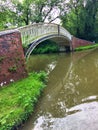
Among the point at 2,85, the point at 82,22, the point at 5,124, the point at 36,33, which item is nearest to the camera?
the point at 5,124

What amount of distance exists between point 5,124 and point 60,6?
2460cm

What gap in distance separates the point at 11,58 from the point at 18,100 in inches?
112

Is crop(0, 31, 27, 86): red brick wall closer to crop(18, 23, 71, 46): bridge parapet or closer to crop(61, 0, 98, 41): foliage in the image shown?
crop(18, 23, 71, 46): bridge parapet

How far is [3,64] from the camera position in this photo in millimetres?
9289

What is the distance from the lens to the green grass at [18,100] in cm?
624

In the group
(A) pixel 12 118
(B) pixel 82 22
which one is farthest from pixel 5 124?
(B) pixel 82 22

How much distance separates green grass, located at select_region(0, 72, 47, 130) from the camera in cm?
624

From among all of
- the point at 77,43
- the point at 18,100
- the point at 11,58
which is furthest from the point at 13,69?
the point at 77,43

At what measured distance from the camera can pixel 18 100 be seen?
7.44 meters

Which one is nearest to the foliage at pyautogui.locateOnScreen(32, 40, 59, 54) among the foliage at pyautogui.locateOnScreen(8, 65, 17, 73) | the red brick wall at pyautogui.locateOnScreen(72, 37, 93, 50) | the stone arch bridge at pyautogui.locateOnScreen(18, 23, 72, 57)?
the red brick wall at pyautogui.locateOnScreen(72, 37, 93, 50)

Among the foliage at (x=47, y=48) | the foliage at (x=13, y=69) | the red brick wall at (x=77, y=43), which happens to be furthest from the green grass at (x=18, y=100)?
the foliage at (x=47, y=48)

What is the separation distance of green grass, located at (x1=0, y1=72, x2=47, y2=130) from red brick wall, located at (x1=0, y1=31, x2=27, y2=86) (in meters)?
0.36

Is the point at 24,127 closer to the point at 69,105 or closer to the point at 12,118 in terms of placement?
the point at 12,118

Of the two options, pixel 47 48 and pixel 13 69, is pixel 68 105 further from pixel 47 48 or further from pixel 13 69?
pixel 47 48
